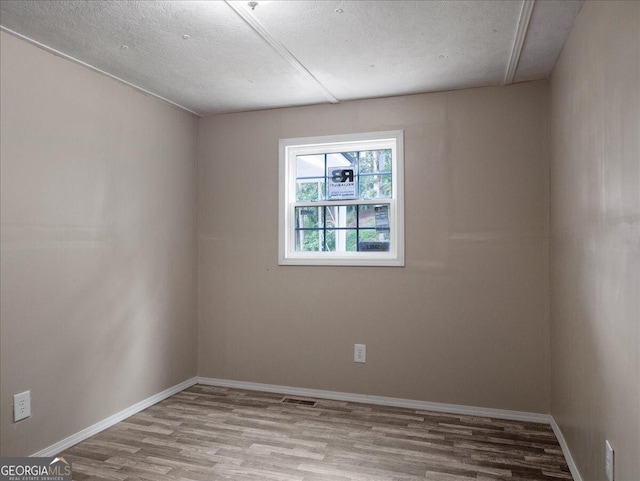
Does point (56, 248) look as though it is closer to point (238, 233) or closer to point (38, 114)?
point (38, 114)

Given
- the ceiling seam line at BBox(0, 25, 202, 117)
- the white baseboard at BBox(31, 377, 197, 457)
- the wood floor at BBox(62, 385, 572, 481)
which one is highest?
the ceiling seam line at BBox(0, 25, 202, 117)

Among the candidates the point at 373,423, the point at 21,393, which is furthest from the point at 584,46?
the point at 21,393

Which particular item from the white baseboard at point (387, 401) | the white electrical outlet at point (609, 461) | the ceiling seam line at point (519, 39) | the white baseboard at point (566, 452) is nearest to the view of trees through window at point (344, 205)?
the ceiling seam line at point (519, 39)

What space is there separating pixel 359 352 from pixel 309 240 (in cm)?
101

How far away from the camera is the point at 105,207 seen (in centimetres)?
310

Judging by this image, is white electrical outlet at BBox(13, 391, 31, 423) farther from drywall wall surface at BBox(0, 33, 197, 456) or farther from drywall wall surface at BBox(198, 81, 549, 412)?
drywall wall surface at BBox(198, 81, 549, 412)

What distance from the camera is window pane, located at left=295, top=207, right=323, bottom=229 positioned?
12.7 feet

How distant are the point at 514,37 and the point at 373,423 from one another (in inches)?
101

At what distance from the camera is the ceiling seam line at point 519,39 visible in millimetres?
2232

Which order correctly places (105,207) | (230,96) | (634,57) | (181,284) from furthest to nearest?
(181,284) → (230,96) → (105,207) → (634,57)

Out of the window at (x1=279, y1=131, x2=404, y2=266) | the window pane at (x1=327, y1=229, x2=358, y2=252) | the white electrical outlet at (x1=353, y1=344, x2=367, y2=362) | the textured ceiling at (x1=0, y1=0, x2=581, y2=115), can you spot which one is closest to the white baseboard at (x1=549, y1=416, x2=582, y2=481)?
the white electrical outlet at (x1=353, y1=344, x2=367, y2=362)

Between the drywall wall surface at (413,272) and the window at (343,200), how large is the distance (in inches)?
3.6

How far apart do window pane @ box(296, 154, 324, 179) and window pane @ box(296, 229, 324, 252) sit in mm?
484

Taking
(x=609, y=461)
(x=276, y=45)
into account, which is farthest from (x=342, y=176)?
(x=609, y=461)
